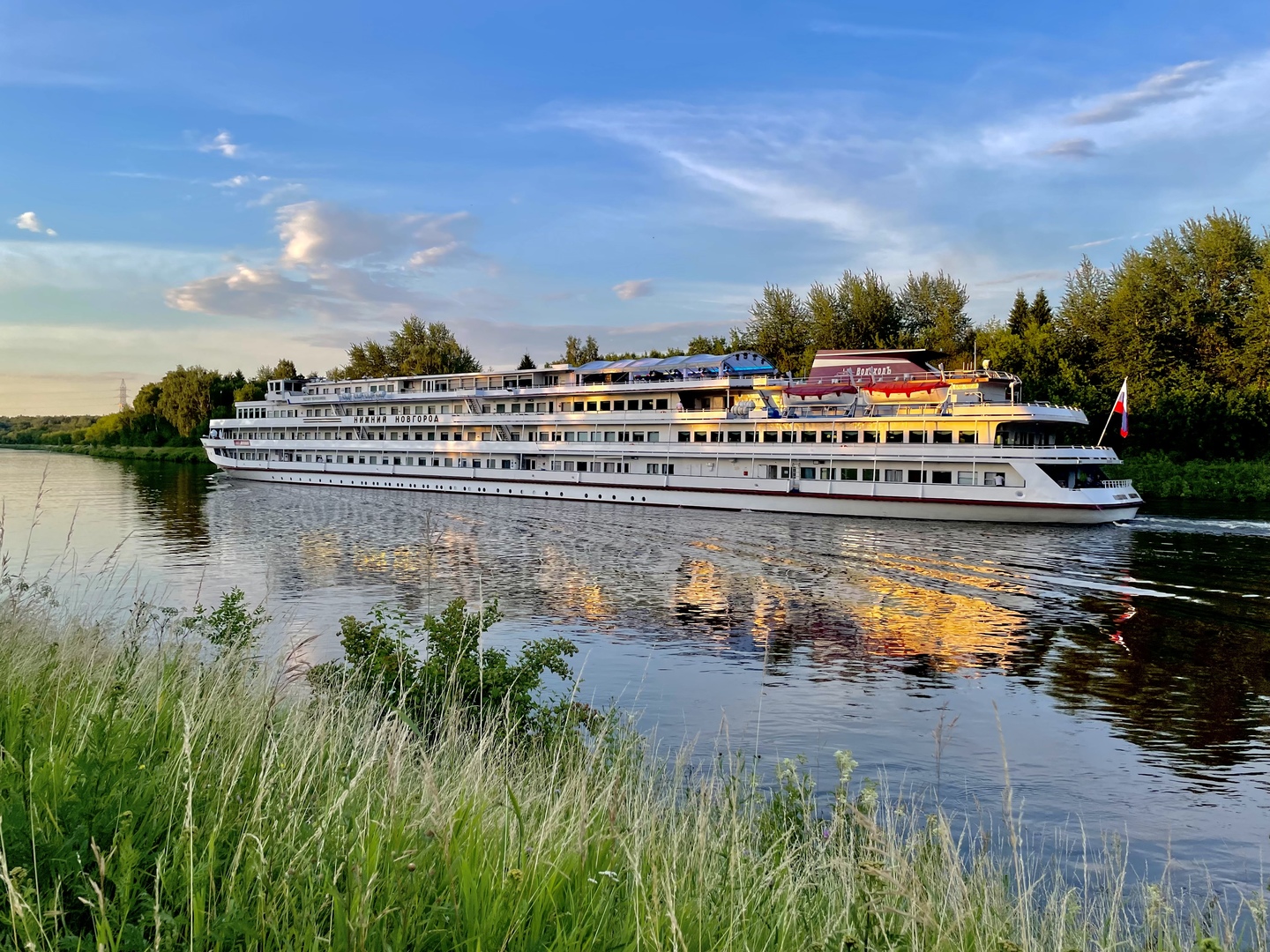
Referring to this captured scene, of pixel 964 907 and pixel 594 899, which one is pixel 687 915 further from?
pixel 964 907

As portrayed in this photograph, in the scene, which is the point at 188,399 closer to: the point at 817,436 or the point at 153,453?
the point at 153,453

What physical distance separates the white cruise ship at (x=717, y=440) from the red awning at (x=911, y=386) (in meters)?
0.07

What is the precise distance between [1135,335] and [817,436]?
110ft

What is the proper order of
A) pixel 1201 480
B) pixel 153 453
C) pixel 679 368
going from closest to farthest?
pixel 1201 480 → pixel 679 368 → pixel 153 453

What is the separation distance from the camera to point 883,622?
20594 millimetres

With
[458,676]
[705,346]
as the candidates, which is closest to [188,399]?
[705,346]

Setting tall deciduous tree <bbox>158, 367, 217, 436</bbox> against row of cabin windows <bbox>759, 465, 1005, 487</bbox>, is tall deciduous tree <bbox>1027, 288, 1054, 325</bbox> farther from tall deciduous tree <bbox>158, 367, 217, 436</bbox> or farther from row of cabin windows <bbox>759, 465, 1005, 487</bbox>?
tall deciduous tree <bbox>158, 367, 217, 436</bbox>

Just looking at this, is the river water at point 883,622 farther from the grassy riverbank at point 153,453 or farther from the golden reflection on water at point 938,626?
the grassy riverbank at point 153,453

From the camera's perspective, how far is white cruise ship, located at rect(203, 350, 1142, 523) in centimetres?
3997

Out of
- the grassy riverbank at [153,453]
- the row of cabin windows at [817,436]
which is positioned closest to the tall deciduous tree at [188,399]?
the grassy riverbank at [153,453]

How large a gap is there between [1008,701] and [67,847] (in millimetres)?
14729

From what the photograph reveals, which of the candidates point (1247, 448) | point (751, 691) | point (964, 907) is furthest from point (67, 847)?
point (1247, 448)

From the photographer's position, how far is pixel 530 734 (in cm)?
1027

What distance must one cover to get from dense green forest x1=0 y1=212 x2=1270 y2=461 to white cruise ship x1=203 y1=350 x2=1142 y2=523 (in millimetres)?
6144
